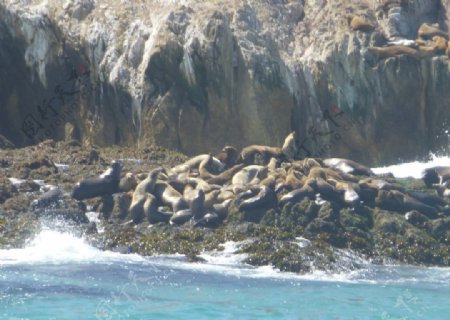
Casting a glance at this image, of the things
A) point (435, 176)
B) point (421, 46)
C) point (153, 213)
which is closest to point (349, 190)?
point (435, 176)

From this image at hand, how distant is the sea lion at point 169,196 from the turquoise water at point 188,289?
214cm

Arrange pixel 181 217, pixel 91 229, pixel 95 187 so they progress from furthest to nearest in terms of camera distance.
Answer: pixel 95 187, pixel 181 217, pixel 91 229

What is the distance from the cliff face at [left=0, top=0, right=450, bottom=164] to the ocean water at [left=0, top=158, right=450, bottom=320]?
10291 millimetres

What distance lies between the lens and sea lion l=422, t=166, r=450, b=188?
28266mm

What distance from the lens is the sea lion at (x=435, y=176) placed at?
28.3 meters

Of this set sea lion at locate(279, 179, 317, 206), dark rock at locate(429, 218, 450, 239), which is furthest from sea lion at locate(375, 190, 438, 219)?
sea lion at locate(279, 179, 317, 206)

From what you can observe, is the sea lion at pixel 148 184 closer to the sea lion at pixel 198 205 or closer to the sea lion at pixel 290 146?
the sea lion at pixel 198 205

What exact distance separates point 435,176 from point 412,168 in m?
4.57

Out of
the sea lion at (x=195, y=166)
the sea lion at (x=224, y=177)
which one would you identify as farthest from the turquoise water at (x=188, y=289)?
the sea lion at (x=195, y=166)

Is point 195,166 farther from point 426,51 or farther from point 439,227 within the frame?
point 426,51

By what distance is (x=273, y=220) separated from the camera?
2392 cm

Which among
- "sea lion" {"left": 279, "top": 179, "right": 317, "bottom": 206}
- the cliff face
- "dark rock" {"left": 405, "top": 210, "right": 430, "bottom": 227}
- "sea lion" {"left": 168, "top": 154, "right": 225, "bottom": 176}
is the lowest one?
"dark rock" {"left": 405, "top": 210, "right": 430, "bottom": 227}

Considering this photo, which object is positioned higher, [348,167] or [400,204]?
[348,167]

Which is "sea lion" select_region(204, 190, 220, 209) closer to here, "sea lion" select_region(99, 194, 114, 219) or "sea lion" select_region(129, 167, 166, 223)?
"sea lion" select_region(129, 167, 166, 223)
